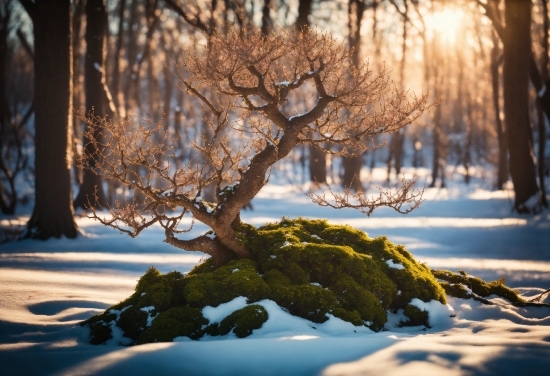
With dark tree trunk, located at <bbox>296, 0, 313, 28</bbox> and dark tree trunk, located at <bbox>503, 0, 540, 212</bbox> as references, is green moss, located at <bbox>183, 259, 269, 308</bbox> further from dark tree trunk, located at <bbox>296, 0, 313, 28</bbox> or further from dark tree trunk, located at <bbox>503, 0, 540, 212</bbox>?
dark tree trunk, located at <bbox>296, 0, 313, 28</bbox>

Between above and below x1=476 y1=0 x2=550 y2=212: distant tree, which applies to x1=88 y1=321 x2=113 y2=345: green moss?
below

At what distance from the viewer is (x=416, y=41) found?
29.5 meters

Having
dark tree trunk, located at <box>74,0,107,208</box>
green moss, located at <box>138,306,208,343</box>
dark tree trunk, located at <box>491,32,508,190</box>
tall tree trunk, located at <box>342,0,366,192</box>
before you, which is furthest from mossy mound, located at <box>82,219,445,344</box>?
dark tree trunk, located at <box>491,32,508,190</box>

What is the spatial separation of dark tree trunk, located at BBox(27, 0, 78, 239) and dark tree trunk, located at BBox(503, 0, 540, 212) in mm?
12289

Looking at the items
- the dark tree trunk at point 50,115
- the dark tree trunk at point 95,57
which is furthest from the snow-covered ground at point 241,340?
the dark tree trunk at point 95,57

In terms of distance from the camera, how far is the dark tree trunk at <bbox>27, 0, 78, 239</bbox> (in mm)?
10781

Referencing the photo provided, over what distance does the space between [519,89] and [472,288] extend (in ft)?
31.0

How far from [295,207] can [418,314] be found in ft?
45.3

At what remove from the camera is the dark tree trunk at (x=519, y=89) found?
1407 cm

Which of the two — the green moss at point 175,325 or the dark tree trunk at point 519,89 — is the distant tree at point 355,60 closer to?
the dark tree trunk at point 519,89

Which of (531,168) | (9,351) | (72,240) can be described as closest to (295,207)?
(531,168)

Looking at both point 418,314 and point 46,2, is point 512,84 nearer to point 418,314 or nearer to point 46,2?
point 418,314

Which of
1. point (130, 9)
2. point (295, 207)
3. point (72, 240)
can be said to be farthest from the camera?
point (130, 9)

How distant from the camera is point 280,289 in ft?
17.7
